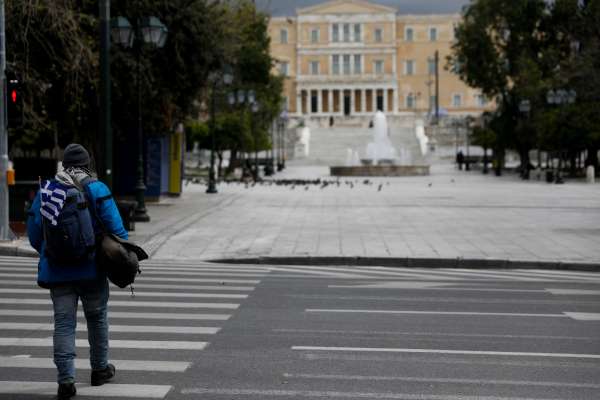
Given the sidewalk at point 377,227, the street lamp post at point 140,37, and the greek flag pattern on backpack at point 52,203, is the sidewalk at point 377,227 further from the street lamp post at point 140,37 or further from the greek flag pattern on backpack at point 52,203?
the greek flag pattern on backpack at point 52,203

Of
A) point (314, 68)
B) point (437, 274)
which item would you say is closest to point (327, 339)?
point (437, 274)

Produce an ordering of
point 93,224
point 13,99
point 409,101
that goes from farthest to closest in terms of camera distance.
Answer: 1. point 409,101
2. point 13,99
3. point 93,224

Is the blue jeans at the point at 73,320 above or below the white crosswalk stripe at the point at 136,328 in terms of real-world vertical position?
above

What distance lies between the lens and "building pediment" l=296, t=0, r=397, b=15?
11219 cm

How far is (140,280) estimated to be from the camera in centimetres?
981

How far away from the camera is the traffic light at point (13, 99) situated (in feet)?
43.3

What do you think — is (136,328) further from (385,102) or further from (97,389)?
(385,102)

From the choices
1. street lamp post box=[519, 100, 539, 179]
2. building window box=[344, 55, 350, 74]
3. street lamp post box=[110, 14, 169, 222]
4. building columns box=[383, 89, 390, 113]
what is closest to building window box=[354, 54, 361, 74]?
building window box=[344, 55, 350, 74]

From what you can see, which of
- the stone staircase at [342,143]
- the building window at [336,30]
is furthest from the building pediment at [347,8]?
the stone staircase at [342,143]

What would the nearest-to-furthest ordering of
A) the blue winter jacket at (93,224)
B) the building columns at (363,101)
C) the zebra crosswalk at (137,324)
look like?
the blue winter jacket at (93,224) < the zebra crosswalk at (137,324) < the building columns at (363,101)

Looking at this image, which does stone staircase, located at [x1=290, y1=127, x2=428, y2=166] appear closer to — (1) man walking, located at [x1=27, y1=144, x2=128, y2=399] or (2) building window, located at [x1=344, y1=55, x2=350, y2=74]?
(2) building window, located at [x1=344, y1=55, x2=350, y2=74]

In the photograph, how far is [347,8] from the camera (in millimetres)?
112875

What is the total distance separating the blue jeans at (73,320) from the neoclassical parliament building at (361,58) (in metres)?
107

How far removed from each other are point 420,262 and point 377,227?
15.2ft
